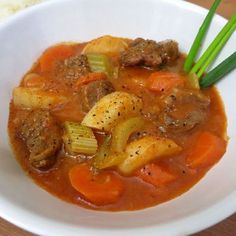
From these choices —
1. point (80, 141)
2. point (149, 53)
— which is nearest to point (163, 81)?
point (149, 53)

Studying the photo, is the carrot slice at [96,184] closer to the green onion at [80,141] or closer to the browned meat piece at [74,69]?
the green onion at [80,141]

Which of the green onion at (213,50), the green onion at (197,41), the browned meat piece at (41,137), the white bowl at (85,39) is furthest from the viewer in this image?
the green onion at (197,41)

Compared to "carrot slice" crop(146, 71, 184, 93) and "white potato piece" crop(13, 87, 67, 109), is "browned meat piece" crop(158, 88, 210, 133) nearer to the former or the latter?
"carrot slice" crop(146, 71, 184, 93)

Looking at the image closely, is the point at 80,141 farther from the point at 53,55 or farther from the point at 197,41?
the point at 197,41

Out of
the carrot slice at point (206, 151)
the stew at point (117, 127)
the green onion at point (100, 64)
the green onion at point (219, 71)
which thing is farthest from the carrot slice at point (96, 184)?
the green onion at point (219, 71)

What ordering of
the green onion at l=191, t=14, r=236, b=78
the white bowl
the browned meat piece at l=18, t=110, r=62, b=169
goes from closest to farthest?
the white bowl < the browned meat piece at l=18, t=110, r=62, b=169 < the green onion at l=191, t=14, r=236, b=78

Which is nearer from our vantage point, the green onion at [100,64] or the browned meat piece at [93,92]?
the browned meat piece at [93,92]

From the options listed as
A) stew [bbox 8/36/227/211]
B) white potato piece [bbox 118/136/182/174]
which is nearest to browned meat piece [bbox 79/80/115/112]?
stew [bbox 8/36/227/211]
